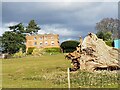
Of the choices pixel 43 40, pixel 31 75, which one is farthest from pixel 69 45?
pixel 31 75

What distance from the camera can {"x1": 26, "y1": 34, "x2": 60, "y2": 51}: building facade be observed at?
107 meters

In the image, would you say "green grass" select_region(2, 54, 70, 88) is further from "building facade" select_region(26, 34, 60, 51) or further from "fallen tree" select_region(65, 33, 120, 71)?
"building facade" select_region(26, 34, 60, 51)

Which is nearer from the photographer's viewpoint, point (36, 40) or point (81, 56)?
point (81, 56)

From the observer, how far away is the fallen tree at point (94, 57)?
74.1 ft

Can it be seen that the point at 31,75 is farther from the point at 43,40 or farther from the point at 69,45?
the point at 43,40

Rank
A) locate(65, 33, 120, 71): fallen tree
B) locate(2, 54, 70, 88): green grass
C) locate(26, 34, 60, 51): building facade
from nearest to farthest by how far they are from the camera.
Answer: locate(2, 54, 70, 88): green grass, locate(65, 33, 120, 71): fallen tree, locate(26, 34, 60, 51): building facade

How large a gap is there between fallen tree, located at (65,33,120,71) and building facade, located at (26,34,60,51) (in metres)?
83.6

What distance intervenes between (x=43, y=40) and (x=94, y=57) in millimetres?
Result: 85413

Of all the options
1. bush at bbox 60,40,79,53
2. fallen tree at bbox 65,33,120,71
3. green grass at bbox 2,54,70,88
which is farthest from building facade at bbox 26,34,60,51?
fallen tree at bbox 65,33,120,71

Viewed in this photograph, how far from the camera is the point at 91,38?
23.9 m

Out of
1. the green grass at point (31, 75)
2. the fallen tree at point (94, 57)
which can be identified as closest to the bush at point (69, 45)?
the green grass at point (31, 75)

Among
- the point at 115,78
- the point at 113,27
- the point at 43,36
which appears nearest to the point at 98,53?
the point at 115,78

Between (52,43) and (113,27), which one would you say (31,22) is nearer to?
(52,43)

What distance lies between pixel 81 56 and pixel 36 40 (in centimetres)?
8618
